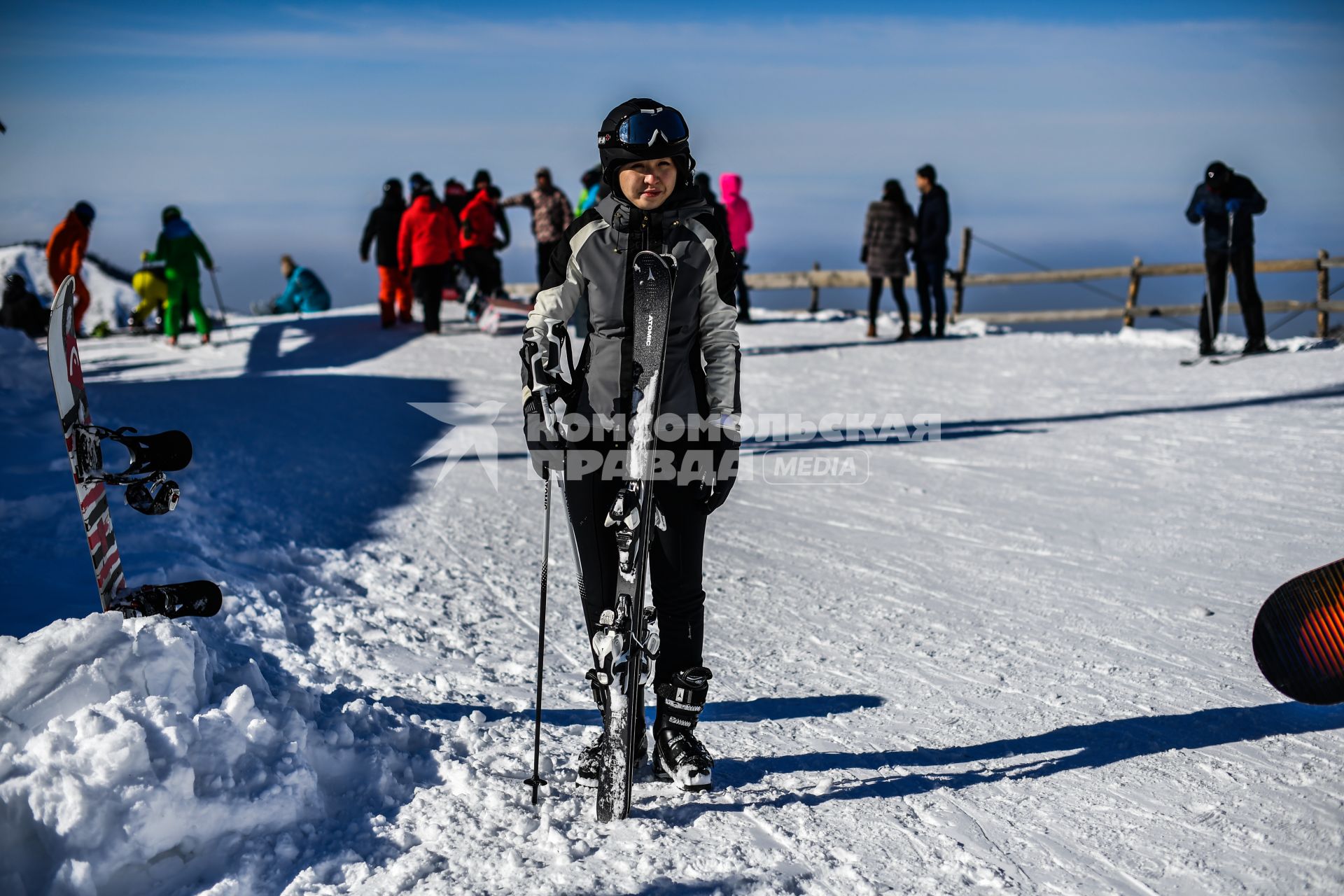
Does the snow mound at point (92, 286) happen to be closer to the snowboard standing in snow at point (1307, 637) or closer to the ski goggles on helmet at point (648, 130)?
the ski goggles on helmet at point (648, 130)

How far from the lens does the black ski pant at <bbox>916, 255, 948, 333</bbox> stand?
12.9m

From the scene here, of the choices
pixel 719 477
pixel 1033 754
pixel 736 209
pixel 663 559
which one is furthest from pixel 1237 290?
pixel 663 559

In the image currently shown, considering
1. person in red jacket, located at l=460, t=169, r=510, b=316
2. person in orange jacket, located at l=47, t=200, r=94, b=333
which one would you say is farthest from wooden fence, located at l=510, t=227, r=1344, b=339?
person in orange jacket, located at l=47, t=200, r=94, b=333

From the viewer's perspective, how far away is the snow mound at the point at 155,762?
8.04ft

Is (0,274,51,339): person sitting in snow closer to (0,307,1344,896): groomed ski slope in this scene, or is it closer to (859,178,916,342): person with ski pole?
(0,307,1344,896): groomed ski slope

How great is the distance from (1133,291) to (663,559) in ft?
51.8

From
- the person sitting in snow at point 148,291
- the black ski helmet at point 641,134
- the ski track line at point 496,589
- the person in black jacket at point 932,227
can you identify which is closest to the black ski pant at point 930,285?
the person in black jacket at point 932,227

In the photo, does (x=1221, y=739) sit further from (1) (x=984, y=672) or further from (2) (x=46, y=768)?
(2) (x=46, y=768)

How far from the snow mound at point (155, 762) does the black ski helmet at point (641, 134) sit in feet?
5.90

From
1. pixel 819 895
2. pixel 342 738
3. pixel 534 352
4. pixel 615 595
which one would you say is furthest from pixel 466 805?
pixel 534 352

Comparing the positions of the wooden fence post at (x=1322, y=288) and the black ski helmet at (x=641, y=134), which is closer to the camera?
the black ski helmet at (x=641, y=134)

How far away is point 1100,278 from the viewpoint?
17.3 m

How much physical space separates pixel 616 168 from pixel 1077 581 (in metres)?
3.39

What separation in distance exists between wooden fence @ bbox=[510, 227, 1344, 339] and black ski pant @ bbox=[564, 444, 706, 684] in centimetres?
1317
